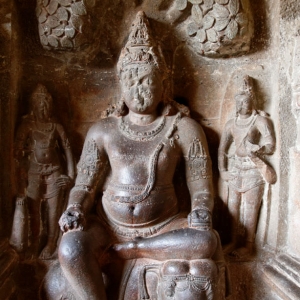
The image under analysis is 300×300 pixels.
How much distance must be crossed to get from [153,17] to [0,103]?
1.51 metres

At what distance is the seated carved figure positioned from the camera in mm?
2592

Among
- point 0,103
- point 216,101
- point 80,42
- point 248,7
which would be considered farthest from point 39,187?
point 248,7

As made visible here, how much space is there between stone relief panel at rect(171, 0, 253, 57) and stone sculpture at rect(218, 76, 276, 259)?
317mm

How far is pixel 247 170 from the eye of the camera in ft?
10.7

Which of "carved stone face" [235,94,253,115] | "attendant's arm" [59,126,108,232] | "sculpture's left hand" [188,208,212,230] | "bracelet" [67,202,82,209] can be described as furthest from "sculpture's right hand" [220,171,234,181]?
"bracelet" [67,202,82,209]

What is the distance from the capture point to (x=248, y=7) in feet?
10.5

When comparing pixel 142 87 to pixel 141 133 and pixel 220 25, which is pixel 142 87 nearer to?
pixel 141 133

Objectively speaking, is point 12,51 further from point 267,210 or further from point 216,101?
point 267,210

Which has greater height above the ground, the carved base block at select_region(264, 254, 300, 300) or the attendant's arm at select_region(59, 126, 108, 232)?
the attendant's arm at select_region(59, 126, 108, 232)

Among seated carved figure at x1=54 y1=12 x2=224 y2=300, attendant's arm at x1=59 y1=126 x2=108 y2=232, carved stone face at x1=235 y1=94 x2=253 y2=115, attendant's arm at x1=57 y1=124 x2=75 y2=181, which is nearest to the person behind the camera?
seated carved figure at x1=54 y1=12 x2=224 y2=300

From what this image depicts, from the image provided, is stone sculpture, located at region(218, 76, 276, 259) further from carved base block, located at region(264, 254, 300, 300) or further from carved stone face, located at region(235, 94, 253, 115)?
carved base block, located at region(264, 254, 300, 300)

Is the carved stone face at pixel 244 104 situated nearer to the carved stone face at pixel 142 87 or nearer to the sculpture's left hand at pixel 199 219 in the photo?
the carved stone face at pixel 142 87

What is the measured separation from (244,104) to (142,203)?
3.89 ft

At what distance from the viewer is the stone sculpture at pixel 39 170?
3252 mm
